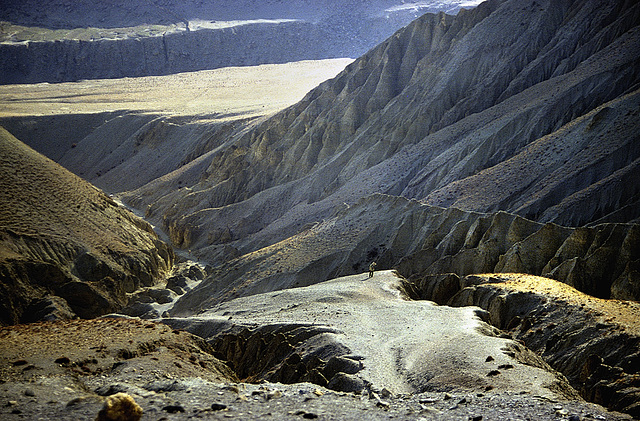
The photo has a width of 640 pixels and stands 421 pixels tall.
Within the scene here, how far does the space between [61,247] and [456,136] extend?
2393cm


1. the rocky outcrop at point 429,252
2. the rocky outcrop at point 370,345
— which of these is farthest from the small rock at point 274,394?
the rocky outcrop at point 429,252

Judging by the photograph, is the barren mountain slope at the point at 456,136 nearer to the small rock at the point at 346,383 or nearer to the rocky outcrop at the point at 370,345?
the rocky outcrop at the point at 370,345

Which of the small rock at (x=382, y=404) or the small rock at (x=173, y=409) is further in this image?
the small rock at (x=382, y=404)

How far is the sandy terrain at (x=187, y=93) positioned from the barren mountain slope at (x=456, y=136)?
22.2m

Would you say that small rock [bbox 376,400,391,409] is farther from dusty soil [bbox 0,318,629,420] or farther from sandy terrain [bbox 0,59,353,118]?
sandy terrain [bbox 0,59,353,118]

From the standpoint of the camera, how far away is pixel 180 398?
10.4 metres

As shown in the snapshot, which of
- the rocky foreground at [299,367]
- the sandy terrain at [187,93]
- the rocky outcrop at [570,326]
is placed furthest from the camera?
the sandy terrain at [187,93]

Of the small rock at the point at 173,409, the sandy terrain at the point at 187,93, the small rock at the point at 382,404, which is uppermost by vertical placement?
the sandy terrain at the point at 187,93

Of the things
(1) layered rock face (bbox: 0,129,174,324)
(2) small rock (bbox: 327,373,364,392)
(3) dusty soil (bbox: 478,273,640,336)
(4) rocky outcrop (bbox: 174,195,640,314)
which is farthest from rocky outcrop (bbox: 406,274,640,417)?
(1) layered rock face (bbox: 0,129,174,324)

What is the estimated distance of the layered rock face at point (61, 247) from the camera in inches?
1137

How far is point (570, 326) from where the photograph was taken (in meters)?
17.6

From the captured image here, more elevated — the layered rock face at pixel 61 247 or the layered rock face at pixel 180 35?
the layered rock face at pixel 180 35

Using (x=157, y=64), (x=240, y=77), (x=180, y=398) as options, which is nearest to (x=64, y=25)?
(x=157, y=64)

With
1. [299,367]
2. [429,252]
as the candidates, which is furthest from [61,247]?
[299,367]
